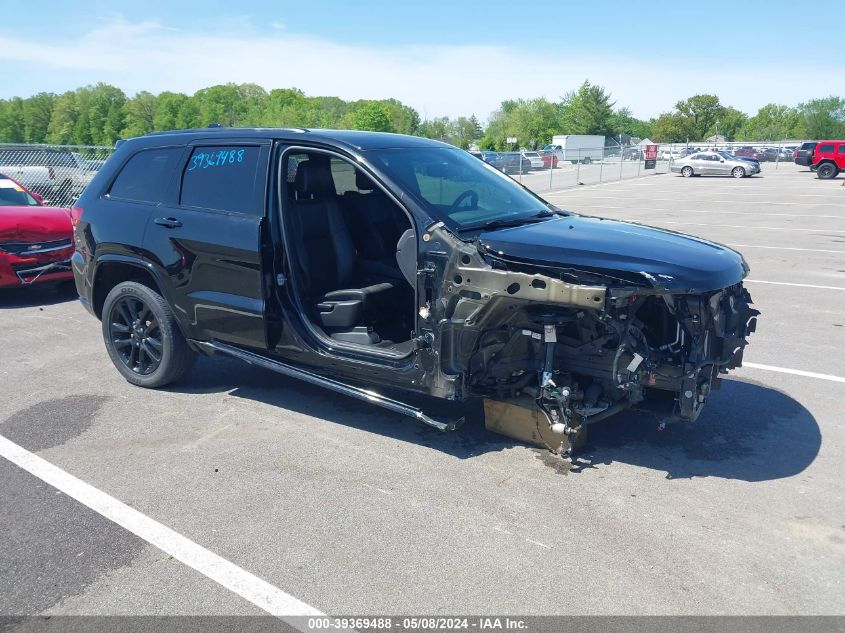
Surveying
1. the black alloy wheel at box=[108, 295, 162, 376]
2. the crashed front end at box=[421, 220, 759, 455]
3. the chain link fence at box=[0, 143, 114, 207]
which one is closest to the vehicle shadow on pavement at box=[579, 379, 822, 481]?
the crashed front end at box=[421, 220, 759, 455]

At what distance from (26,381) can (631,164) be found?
44.0 m

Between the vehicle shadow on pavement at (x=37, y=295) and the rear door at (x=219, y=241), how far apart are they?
4488 millimetres

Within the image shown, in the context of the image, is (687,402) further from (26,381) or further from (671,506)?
(26,381)

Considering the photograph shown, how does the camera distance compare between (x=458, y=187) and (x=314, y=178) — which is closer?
(x=458, y=187)

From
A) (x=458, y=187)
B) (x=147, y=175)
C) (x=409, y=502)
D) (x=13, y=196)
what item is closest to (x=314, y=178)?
(x=458, y=187)

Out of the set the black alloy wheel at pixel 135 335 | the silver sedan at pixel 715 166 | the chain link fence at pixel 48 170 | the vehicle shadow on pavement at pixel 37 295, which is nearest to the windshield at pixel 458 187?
the black alloy wheel at pixel 135 335

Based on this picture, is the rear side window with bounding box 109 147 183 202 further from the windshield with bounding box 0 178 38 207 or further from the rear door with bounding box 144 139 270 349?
the windshield with bounding box 0 178 38 207

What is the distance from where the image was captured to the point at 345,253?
5.26 metres

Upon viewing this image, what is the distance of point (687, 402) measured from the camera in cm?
391

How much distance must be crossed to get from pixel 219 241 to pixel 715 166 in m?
39.1

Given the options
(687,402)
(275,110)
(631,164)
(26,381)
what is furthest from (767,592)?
(275,110)

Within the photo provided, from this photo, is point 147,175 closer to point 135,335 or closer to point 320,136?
point 135,335

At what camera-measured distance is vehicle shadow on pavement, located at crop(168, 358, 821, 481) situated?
4.27 metres

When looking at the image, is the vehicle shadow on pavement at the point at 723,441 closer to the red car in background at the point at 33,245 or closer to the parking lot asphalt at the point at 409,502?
the parking lot asphalt at the point at 409,502
